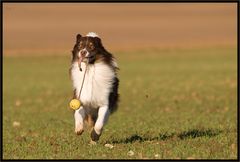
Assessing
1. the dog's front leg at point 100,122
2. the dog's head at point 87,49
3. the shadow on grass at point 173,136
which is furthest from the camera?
the shadow on grass at point 173,136

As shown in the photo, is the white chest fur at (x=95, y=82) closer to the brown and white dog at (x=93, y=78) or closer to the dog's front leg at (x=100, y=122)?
the brown and white dog at (x=93, y=78)

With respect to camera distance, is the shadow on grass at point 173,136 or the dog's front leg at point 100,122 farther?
the shadow on grass at point 173,136

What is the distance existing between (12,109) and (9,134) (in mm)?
8952

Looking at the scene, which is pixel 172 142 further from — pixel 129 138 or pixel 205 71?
pixel 205 71

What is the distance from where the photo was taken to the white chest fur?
11.7 m

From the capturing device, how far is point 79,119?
11945mm

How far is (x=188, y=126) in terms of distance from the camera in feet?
52.8

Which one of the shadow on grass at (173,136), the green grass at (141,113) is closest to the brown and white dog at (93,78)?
the green grass at (141,113)

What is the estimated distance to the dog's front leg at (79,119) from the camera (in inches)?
466

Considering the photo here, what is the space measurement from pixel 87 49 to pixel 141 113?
10.0 metres

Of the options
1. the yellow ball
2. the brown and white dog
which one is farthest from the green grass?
the yellow ball

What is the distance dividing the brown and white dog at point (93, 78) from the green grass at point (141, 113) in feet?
1.70

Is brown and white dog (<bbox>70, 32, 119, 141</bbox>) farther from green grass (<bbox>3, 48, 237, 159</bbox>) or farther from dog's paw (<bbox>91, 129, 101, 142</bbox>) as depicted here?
green grass (<bbox>3, 48, 237, 159</bbox>)

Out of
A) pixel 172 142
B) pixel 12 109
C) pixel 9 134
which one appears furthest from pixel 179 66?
pixel 172 142
